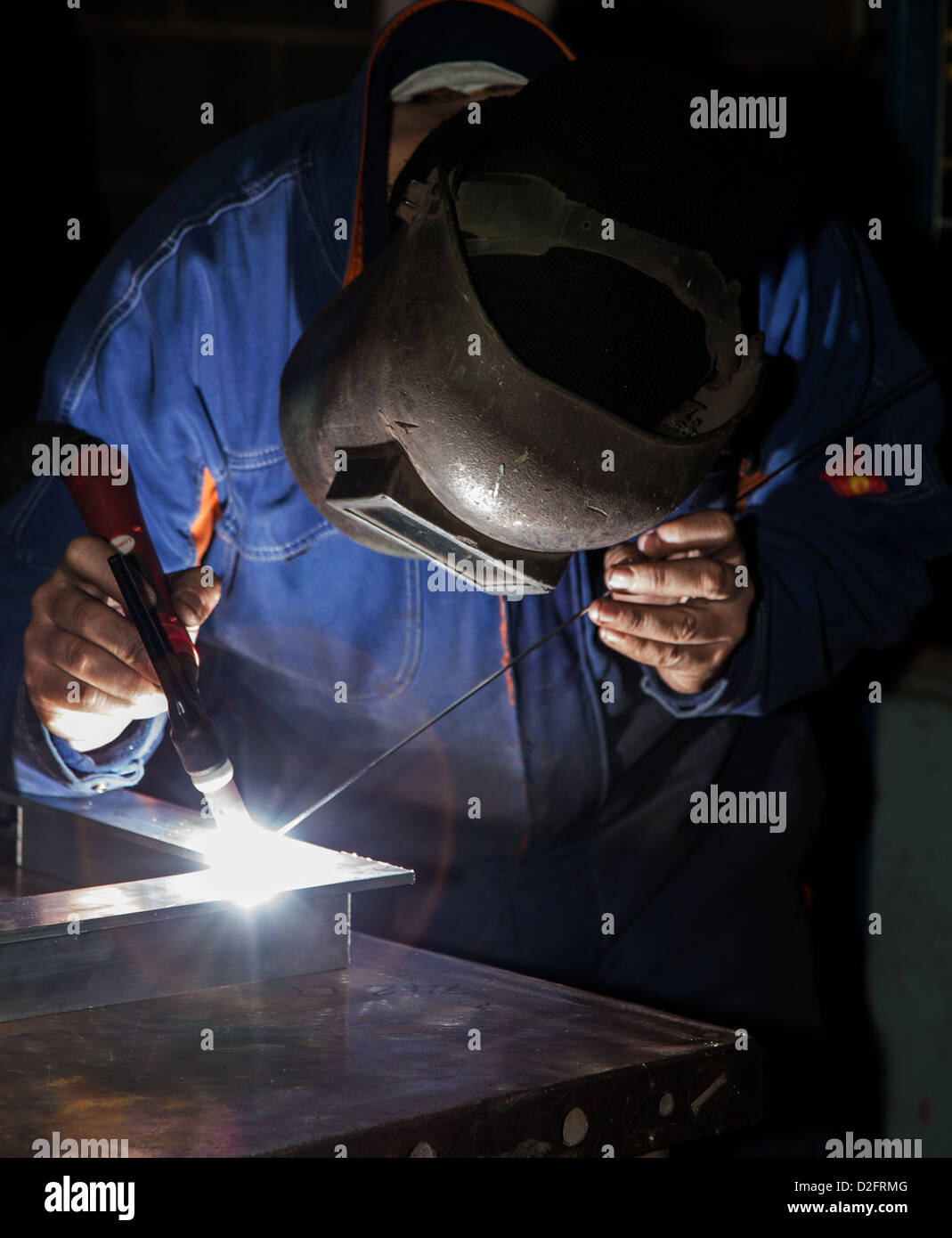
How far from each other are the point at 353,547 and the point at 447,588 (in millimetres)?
112

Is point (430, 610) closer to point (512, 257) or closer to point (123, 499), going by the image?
point (123, 499)

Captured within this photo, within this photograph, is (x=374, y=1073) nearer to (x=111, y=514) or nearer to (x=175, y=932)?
(x=175, y=932)

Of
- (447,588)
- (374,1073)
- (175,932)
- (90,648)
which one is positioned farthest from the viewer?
(447,588)

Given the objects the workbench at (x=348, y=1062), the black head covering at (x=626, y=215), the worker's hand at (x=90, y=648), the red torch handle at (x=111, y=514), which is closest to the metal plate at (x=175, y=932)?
the workbench at (x=348, y=1062)

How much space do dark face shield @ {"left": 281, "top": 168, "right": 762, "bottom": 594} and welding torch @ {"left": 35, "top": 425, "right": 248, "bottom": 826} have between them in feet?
0.64

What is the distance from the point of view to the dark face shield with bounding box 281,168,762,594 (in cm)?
95

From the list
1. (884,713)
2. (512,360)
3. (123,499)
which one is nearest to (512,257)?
(512,360)

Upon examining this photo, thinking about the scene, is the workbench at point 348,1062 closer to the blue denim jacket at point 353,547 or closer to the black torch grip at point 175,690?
the black torch grip at point 175,690

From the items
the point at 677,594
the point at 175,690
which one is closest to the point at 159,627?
the point at 175,690

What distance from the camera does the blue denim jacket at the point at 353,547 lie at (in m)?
1.47

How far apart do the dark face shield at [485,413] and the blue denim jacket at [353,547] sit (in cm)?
38

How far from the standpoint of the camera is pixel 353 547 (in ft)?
4.86

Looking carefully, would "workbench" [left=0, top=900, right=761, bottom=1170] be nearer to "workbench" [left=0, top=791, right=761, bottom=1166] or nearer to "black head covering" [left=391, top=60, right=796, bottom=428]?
"workbench" [left=0, top=791, right=761, bottom=1166]

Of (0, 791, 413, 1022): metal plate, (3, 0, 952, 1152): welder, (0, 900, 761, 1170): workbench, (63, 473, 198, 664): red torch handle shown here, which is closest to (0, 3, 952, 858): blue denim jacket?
(3, 0, 952, 1152): welder
